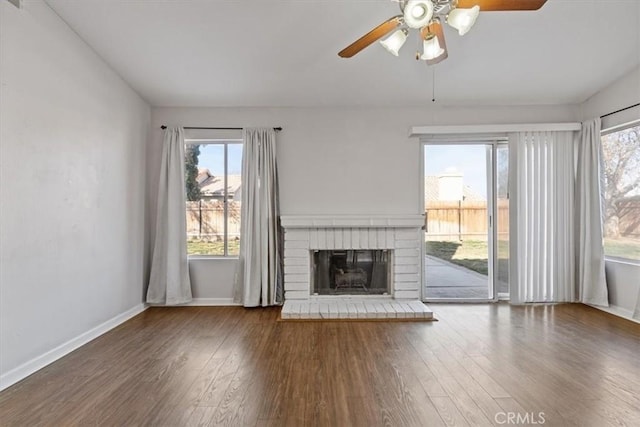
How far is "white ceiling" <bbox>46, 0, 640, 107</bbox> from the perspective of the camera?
2.82 metres

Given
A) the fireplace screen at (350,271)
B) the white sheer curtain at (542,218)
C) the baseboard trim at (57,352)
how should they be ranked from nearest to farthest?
the baseboard trim at (57,352) < the white sheer curtain at (542,218) < the fireplace screen at (350,271)

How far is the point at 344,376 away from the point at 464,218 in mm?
3015

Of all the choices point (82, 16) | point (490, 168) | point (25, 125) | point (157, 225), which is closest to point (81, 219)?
point (25, 125)

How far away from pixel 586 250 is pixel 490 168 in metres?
1.49

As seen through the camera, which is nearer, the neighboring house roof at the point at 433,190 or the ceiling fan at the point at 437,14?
the ceiling fan at the point at 437,14

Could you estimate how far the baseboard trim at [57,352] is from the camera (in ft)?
7.45

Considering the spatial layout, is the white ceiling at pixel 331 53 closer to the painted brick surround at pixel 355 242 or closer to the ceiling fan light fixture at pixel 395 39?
the ceiling fan light fixture at pixel 395 39

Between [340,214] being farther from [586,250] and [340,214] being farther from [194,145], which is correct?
[586,250]

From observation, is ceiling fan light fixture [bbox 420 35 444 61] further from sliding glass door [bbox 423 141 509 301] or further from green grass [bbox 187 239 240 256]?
green grass [bbox 187 239 240 256]

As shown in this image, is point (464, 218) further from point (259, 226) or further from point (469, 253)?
point (259, 226)

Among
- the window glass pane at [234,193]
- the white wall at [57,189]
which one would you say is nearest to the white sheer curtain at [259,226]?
the window glass pane at [234,193]

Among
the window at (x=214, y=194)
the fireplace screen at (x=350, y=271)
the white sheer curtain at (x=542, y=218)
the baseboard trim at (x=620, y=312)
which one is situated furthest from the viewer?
the window at (x=214, y=194)

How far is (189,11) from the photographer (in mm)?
2809

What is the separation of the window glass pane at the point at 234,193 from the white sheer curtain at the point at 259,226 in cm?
24
